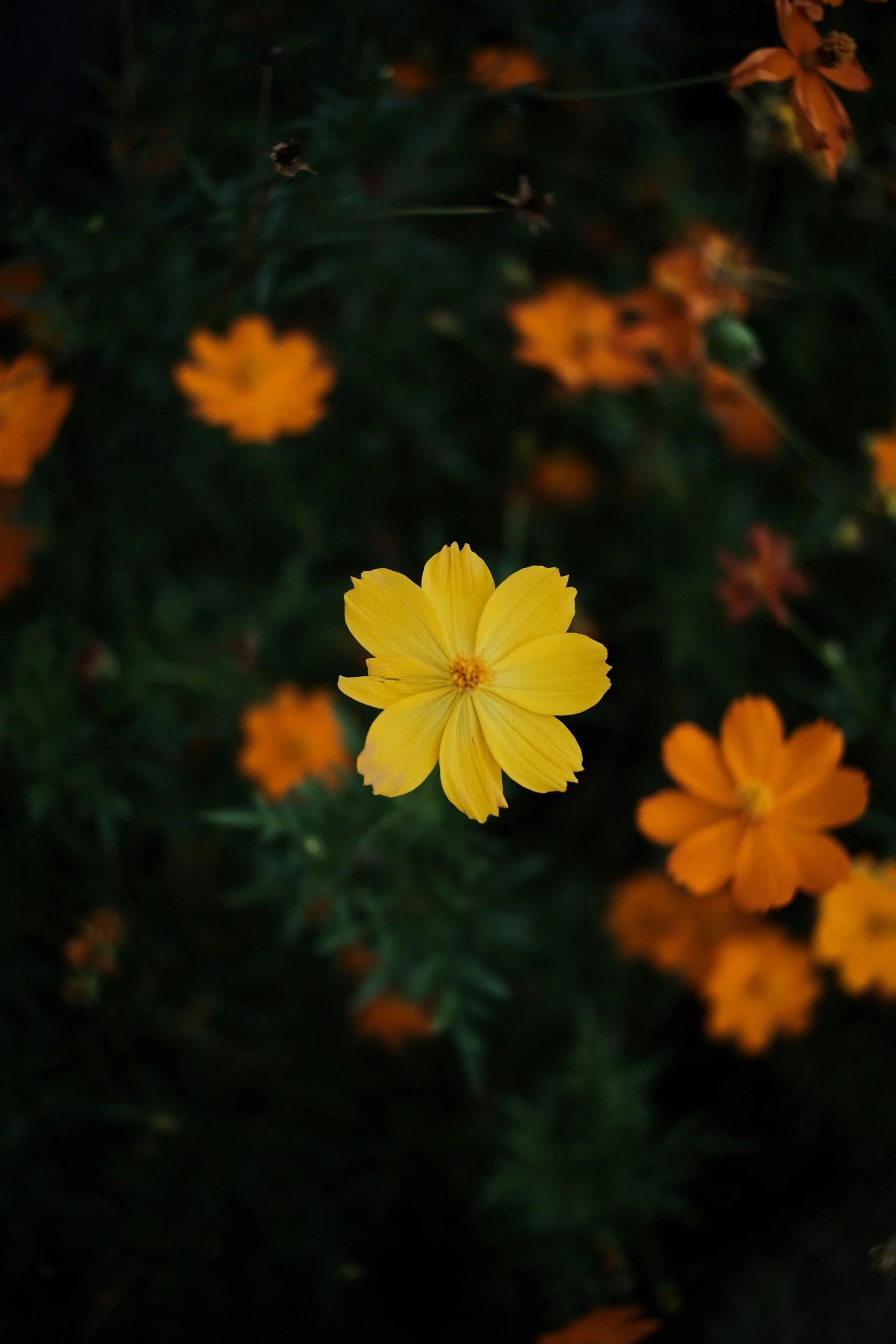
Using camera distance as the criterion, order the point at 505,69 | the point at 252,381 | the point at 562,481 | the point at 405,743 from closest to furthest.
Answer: the point at 405,743
the point at 252,381
the point at 505,69
the point at 562,481

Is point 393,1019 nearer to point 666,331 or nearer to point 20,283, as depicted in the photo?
point 666,331

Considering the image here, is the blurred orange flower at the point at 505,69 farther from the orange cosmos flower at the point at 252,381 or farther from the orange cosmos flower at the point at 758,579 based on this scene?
the orange cosmos flower at the point at 758,579

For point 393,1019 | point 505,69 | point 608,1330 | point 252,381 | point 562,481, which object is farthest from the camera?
point 562,481

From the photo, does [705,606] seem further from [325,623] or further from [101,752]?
[101,752]

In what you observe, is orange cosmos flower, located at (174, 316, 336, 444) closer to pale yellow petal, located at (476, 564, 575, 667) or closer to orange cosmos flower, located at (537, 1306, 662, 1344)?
pale yellow petal, located at (476, 564, 575, 667)

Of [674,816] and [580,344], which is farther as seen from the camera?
[580,344]

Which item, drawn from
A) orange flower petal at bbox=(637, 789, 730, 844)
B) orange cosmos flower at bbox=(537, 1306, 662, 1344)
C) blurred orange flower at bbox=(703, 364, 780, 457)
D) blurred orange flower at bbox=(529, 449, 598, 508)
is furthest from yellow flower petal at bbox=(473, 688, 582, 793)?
blurred orange flower at bbox=(529, 449, 598, 508)

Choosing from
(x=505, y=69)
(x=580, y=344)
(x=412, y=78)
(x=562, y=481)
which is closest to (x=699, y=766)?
(x=580, y=344)
